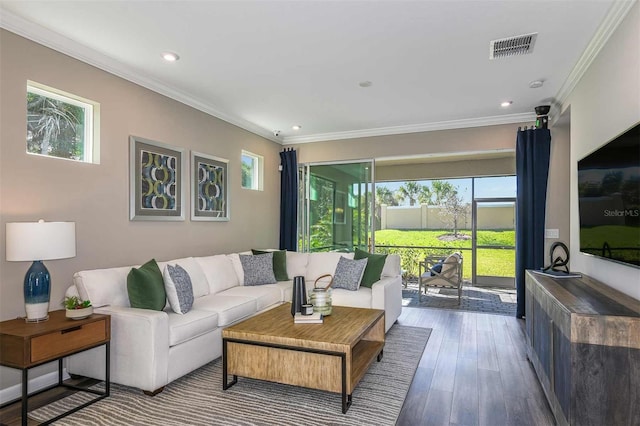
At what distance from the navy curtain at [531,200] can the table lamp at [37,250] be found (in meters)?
5.18

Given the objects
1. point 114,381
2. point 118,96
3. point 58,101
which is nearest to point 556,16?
point 118,96

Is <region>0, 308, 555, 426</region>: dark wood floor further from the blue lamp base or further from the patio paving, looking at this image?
the patio paving

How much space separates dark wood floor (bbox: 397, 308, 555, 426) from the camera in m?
→ 2.52

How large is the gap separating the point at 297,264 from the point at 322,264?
15.3 inches

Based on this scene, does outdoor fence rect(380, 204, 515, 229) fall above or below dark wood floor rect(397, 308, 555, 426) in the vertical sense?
above

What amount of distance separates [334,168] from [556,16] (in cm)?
418

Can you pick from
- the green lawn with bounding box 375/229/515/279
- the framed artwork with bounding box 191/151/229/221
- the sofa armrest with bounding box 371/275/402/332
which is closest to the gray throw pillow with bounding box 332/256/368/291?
the sofa armrest with bounding box 371/275/402/332

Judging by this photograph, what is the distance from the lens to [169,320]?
9.96ft

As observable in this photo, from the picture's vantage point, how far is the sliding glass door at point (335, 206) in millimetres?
6348

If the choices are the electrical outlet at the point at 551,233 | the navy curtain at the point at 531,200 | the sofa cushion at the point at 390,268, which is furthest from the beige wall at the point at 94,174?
the electrical outlet at the point at 551,233

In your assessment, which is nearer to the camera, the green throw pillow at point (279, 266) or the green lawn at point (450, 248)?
the green throw pillow at point (279, 266)

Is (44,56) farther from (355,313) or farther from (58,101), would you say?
(355,313)

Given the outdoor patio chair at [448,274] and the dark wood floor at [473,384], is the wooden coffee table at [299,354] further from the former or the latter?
the outdoor patio chair at [448,274]

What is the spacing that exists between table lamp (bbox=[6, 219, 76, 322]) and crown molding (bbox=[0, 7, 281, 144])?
1.51 m
